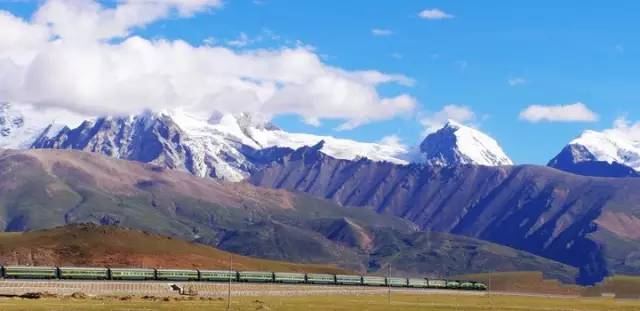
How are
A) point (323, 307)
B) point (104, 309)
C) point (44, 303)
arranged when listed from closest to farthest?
point (104, 309) → point (44, 303) → point (323, 307)

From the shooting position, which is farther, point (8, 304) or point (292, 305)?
point (292, 305)

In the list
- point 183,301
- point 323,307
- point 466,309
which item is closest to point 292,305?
point 323,307

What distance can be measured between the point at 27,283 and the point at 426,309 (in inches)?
3127

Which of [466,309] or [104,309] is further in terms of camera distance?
[466,309]

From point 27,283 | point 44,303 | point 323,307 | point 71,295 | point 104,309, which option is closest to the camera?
point 104,309

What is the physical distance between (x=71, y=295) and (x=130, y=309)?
40.5 metres

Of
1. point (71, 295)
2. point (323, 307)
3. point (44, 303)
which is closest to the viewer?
point (44, 303)

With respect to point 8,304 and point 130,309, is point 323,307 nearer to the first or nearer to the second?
point 130,309

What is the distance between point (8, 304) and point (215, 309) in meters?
30.4

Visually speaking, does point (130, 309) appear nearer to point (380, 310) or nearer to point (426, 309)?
point (380, 310)

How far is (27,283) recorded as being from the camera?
7805 inches

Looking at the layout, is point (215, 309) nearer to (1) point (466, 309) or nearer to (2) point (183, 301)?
(2) point (183, 301)

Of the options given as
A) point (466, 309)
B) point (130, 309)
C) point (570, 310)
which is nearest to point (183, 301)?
point (130, 309)

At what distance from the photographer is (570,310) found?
629ft
